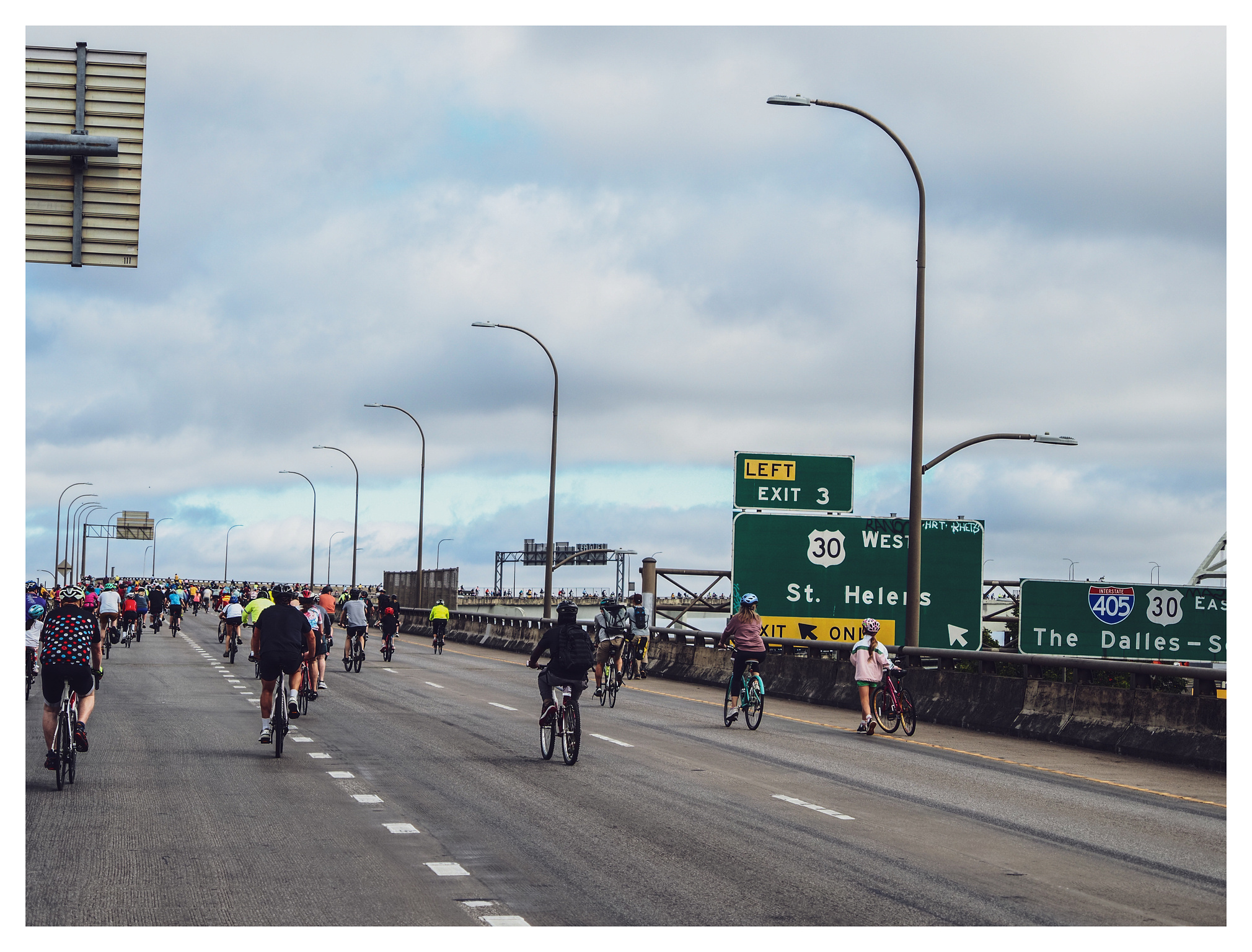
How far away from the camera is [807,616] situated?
29.9m

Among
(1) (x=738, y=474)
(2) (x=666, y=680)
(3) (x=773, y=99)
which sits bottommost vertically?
(2) (x=666, y=680)

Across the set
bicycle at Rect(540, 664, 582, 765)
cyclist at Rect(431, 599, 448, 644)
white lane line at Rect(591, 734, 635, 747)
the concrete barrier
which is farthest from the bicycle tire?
cyclist at Rect(431, 599, 448, 644)

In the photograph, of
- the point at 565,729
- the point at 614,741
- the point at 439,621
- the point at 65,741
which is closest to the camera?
the point at 65,741

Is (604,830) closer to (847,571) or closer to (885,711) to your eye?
(885,711)

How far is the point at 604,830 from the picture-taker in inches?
452

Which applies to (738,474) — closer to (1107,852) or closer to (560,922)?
(1107,852)

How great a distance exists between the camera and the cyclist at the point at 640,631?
29594mm

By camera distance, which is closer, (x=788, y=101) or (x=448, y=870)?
(x=448, y=870)

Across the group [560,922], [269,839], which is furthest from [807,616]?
[560,922]

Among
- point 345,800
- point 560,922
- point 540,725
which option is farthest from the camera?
point 540,725

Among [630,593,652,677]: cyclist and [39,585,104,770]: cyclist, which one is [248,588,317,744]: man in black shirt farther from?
[630,593,652,677]: cyclist

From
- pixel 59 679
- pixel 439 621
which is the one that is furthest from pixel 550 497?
pixel 59 679

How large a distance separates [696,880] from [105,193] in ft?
22.9

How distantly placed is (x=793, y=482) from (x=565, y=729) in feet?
47.1
